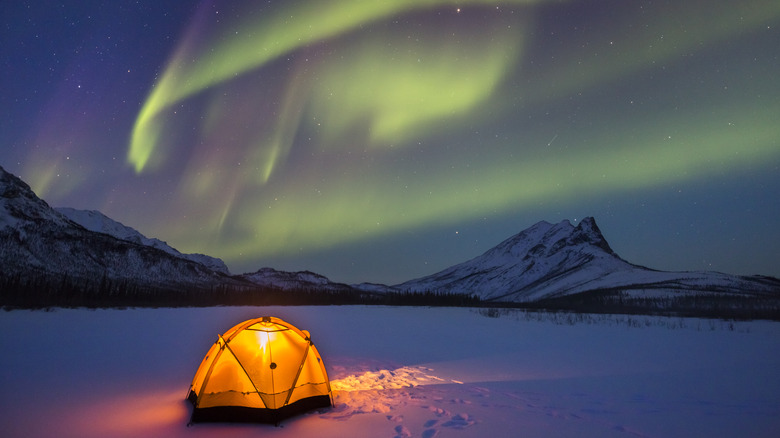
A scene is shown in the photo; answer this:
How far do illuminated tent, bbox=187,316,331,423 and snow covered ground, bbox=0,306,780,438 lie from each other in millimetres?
290

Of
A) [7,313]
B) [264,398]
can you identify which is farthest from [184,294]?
[264,398]

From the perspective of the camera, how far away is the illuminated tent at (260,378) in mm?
8734

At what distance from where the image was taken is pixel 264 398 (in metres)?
8.74

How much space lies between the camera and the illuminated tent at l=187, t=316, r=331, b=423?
8734mm

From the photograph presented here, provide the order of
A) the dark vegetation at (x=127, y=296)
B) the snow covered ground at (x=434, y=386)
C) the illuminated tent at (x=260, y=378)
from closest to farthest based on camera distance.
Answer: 1. the snow covered ground at (x=434, y=386)
2. the illuminated tent at (x=260, y=378)
3. the dark vegetation at (x=127, y=296)

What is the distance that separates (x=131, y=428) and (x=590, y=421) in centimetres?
925

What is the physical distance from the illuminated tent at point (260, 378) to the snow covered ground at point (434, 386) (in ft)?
0.95

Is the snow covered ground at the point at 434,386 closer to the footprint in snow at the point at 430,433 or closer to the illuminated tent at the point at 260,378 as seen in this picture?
the footprint in snow at the point at 430,433

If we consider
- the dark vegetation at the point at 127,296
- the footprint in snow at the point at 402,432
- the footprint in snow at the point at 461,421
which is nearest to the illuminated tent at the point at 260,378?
the footprint in snow at the point at 402,432

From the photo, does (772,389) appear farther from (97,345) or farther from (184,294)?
(184,294)

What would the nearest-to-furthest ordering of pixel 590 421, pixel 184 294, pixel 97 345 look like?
pixel 590 421 → pixel 97 345 → pixel 184 294

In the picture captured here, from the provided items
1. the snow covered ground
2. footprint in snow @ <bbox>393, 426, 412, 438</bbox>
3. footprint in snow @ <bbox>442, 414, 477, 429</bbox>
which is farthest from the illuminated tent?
footprint in snow @ <bbox>442, 414, 477, 429</bbox>

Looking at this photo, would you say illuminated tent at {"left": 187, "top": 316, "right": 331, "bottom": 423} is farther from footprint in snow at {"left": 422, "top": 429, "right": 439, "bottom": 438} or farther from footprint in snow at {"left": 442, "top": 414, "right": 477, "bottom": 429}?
footprint in snow at {"left": 442, "top": 414, "right": 477, "bottom": 429}

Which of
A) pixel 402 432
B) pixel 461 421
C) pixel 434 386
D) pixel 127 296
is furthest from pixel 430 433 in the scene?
pixel 127 296
